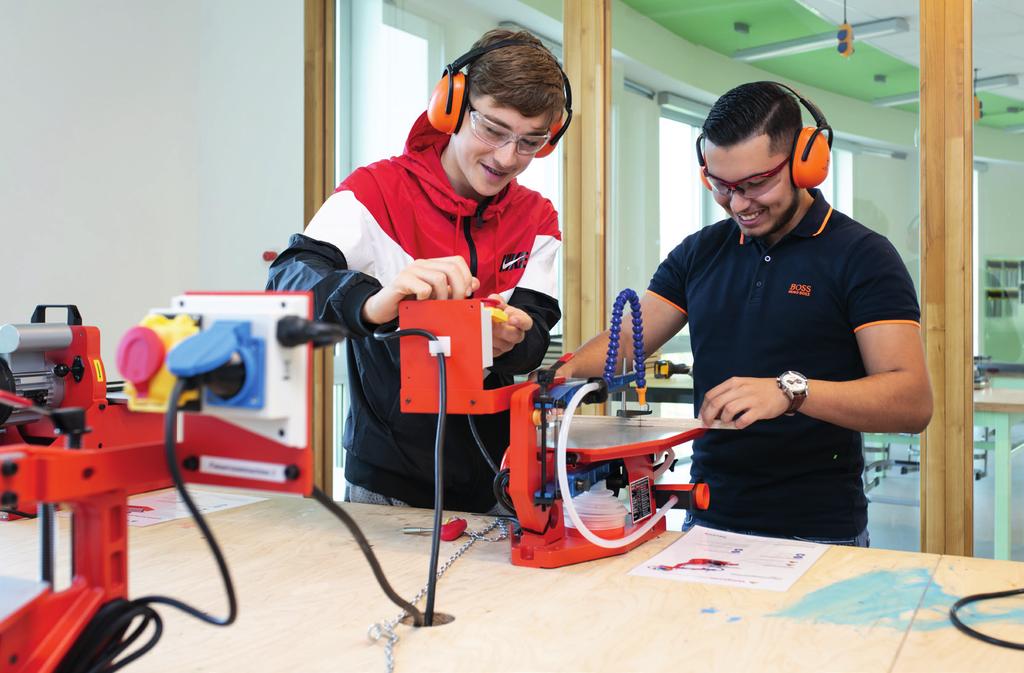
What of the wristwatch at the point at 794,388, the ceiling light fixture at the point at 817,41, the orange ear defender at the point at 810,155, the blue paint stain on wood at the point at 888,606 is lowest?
the blue paint stain on wood at the point at 888,606

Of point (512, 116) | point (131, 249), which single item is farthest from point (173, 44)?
point (512, 116)

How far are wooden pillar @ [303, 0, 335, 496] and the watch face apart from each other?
245 centimetres

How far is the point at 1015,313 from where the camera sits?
2619mm

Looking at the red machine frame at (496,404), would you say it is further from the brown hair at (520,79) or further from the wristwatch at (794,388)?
the brown hair at (520,79)

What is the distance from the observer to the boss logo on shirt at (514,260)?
1.75 metres

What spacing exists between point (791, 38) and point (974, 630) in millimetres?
2298

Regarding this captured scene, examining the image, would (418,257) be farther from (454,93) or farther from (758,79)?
(758,79)

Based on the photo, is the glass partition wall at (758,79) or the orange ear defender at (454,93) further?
the glass partition wall at (758,79)

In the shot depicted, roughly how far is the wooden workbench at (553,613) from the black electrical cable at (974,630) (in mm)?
15

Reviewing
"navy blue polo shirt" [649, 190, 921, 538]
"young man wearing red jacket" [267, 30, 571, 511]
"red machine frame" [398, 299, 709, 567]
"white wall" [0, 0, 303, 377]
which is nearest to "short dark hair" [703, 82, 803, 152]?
"navy blue polo shirt" [649, 190, 921, 538]

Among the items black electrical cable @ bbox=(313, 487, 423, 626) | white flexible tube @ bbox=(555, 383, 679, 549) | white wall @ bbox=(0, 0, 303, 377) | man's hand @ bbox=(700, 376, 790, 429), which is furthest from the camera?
white wall @ bbox=(0, 0, 303, 377)

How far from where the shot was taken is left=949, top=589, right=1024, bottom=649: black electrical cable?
0.97 m

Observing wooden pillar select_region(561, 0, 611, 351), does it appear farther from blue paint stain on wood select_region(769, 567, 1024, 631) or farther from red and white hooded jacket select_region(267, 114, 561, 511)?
blue paint stain on wood select_region(769, 567, 1024, 631)

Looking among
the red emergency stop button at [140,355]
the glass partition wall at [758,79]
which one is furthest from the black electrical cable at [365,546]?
the glass partition wall at [758,79]
